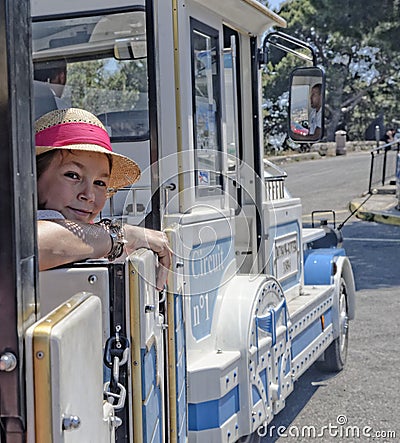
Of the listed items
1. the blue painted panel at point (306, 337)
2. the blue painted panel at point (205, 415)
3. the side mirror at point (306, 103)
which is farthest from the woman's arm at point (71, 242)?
the side mirror at point (306, 103)

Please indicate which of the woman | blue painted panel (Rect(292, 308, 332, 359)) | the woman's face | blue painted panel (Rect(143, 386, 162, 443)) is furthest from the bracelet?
blue painted panel (Rect(292, 308, 332, 359))

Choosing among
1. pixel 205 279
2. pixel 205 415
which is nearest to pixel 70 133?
pixel 205 279

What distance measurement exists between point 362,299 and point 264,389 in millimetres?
4887

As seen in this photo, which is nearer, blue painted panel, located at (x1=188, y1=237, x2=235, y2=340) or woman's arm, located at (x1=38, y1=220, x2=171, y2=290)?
woman's arm, located at (x1=38, y1=220, x2=171, y2=290)

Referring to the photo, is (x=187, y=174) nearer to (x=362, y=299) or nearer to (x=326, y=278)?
(x=326, y=278)

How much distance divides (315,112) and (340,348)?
2.08 m

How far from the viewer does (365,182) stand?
894 inches

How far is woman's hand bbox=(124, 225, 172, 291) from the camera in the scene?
2.29 meters

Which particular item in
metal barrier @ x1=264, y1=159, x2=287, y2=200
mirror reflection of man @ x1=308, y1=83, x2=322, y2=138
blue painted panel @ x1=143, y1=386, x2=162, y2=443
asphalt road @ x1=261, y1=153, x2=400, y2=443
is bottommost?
asphalt road @ x1=261, y1=153, x2=400, y2=443

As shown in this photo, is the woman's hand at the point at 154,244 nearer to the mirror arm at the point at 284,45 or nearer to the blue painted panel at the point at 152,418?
the blue painted panel at the point at 152,418

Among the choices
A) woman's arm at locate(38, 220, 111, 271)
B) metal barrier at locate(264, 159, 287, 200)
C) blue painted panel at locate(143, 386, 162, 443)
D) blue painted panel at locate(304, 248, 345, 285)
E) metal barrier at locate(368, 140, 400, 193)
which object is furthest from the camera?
metal barrier at locate(368, 140, 400, 193)

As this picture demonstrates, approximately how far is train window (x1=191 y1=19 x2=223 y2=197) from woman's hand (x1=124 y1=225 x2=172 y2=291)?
79 cm

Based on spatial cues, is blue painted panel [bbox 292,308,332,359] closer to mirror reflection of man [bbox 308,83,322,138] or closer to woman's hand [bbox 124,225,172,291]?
mirror reflection of man [bbox 308,83,322,138]

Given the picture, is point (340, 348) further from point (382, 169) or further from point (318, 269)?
point (382, 169)
